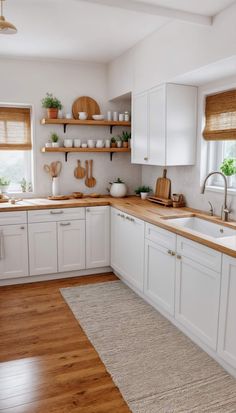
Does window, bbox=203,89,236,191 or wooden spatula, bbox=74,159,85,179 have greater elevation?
window, bbox=203,89,236,191

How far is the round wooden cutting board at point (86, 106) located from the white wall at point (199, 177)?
131 centimetres

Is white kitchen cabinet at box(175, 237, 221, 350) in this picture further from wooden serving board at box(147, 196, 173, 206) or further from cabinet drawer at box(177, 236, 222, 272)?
wooden serving board at box(147, 196, 173, 206)

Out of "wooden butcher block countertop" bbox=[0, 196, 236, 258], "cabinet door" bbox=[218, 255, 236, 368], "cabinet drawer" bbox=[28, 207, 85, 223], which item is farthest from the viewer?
"cabinet drawer" bbox=[28, 207, 85, 223]

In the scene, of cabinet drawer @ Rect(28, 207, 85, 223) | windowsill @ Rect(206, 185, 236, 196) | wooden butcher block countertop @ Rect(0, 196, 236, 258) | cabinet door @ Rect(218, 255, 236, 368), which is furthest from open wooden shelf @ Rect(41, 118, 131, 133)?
cabinet door @ Rect(218, 255, 236, 368)

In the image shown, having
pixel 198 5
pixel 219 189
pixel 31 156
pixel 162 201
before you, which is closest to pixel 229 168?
pixel 219 189

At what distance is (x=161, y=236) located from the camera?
118 inches

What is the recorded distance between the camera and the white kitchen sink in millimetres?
2906

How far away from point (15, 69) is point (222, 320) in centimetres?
353

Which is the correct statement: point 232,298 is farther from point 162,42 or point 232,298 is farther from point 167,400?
point 162,42

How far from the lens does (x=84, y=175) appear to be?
4.62 meters

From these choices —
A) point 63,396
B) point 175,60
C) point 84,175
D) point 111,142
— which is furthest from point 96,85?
point 63,396

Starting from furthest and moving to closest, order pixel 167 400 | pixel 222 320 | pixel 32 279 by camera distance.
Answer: pixel 32 279 < pixel 222 320 < pixel 167 400

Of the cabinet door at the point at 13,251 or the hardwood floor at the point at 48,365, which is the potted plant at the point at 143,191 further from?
the hardwood floor at the point at 48,365

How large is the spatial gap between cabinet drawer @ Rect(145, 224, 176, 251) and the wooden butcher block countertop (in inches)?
1.9
